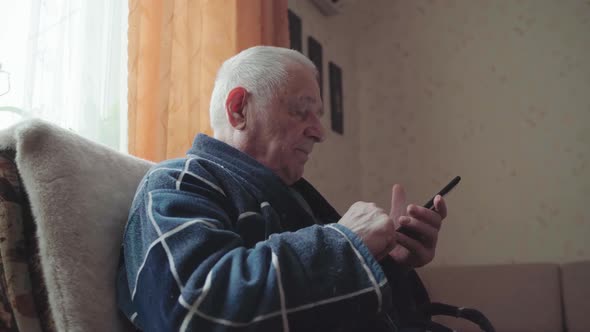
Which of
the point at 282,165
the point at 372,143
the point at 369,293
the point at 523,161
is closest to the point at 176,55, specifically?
the point at 282,165

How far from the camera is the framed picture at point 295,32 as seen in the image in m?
2.37

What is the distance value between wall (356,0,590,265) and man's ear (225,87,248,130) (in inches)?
74.3

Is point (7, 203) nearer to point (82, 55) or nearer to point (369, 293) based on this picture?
point (369, 293)

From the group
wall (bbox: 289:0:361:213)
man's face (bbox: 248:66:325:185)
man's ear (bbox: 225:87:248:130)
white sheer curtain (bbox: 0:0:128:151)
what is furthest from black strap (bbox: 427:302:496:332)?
wall (bbox: 289:0:361:213)

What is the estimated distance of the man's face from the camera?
3.23 ft

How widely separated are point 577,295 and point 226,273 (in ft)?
6.39

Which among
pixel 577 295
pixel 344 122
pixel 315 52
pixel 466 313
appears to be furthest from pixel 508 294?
pixel 315 52

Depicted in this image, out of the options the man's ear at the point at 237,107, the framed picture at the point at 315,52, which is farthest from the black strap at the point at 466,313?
the framed picture at the point at 315,52

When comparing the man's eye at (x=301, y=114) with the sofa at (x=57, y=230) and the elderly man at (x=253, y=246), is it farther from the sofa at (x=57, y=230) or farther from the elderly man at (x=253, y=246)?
the sofa at (x=57, y=230)

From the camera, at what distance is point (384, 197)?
2838 millimetres

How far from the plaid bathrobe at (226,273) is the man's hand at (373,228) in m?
0.04

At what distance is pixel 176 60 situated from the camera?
154cm

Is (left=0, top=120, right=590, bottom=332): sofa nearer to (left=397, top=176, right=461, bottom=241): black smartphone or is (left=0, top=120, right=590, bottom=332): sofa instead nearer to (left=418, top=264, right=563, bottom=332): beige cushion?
(left=397, top=176, right=461, bottom=241): black smartphone

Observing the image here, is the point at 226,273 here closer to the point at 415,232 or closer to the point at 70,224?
the point at 70,224
